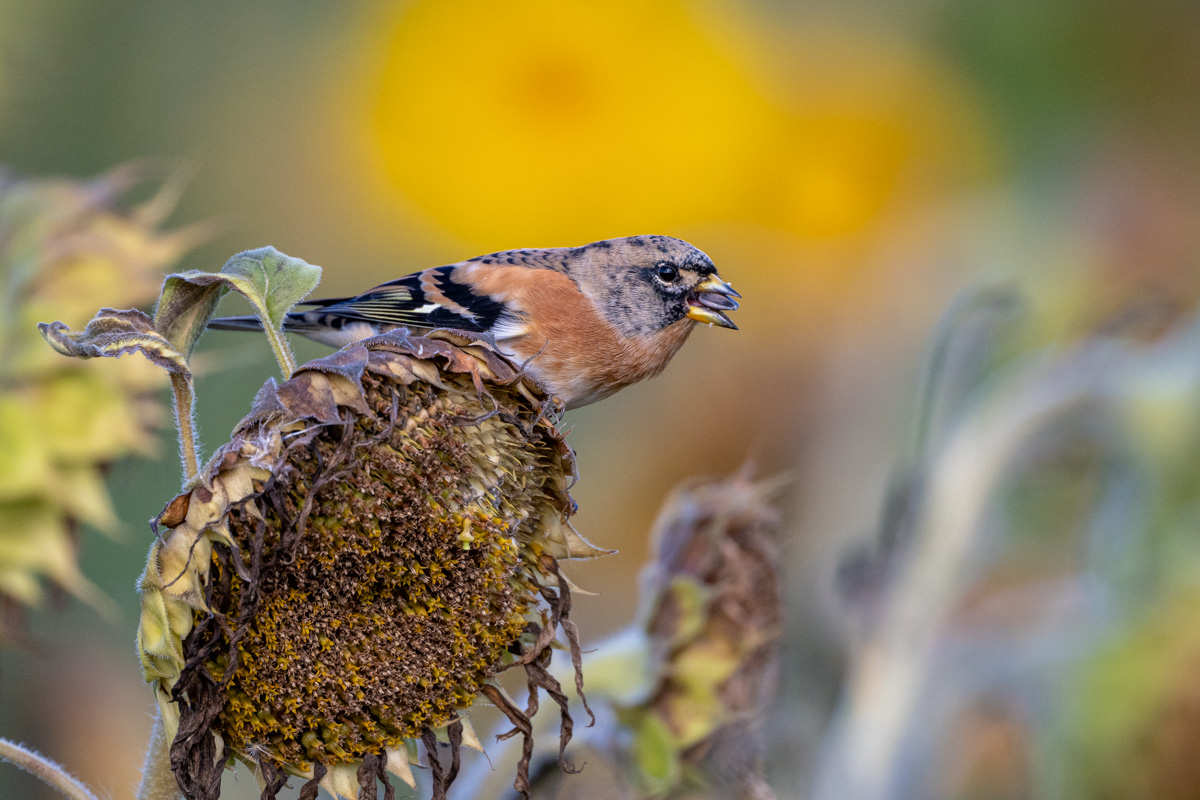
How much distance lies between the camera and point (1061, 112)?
5.19 m

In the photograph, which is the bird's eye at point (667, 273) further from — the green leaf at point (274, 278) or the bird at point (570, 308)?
the green leaf at point (274, 278)

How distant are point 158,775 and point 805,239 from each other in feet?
13.8

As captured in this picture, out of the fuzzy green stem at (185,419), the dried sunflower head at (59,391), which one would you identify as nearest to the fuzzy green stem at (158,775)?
the fuzzy green stem at (185,419)

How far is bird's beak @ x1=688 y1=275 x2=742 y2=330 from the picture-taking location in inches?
55.0

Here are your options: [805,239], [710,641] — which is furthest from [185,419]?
[805,239]

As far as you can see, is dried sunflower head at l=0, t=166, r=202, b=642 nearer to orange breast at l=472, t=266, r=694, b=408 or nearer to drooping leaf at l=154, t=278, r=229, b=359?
orange breast at l=472, t=266, r=694, b=408

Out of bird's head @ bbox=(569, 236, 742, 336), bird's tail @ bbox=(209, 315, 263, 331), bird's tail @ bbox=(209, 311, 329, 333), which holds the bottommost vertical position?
bird's tail @ bbox=(209, 315, 263, 331)

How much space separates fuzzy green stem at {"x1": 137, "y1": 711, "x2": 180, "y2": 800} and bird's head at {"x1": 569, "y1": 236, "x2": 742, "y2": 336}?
734 millimetres

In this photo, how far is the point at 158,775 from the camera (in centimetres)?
95

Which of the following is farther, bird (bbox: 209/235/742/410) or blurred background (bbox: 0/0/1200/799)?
blurred background (bbox: 0/0/1200/799)

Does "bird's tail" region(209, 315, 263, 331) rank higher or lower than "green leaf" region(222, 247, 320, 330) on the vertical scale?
higher

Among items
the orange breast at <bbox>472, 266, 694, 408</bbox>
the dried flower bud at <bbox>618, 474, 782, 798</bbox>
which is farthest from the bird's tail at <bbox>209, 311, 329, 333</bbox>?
the dried flower bud at <bbox>618, 474, 782, 798</bbox>

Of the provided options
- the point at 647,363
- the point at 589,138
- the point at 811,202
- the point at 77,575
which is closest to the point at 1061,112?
the point at 811,202

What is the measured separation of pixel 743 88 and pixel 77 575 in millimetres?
3954
